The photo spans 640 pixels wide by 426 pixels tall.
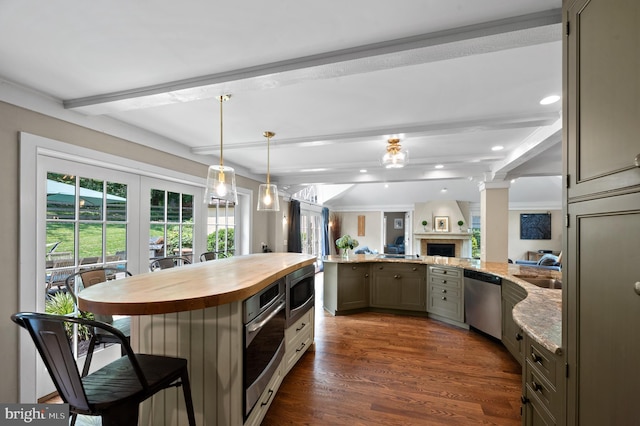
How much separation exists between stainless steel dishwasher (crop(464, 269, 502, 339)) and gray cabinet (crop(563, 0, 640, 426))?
7.94 ft

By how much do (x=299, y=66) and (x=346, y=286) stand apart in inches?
137

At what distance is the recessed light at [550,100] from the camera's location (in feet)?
7.29

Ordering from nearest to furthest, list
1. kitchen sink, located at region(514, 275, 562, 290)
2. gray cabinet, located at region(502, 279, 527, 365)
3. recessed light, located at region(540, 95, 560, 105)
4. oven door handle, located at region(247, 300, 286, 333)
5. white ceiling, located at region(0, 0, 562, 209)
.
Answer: white ceiling, located at region(0, 0, 562, 209) < oven door handle, located at region(247, 300, 286, 333) < recessed light, located at region(540, 95, 560, 105) < gray cabinet, located at region(502, 279, 527, 365) < kitchen sink, located at region(514, 275, 562, 290)

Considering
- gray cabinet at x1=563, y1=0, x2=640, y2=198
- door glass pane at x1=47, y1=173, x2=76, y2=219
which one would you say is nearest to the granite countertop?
gray cabinet at x1=563, y1=0, x2=640, y2=198

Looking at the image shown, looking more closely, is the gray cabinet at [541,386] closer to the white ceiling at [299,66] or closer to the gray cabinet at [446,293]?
the white ceiling at [299,66]

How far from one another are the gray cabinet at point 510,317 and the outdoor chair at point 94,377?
2.89 m

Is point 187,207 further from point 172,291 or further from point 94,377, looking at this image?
point 94,377

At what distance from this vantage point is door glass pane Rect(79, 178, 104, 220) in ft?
8.76

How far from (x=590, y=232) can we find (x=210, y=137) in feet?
11.0

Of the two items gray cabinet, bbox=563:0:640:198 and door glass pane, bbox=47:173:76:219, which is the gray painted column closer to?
gray cabinet, bbox=563:0:640:198

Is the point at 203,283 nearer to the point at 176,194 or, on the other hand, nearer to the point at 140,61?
the point at 140,61

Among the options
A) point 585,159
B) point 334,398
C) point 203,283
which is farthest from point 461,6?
point 334,398

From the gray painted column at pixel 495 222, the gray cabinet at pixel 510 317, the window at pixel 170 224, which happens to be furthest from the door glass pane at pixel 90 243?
the gray painted column at pixel 495 222

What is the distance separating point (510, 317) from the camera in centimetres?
301
